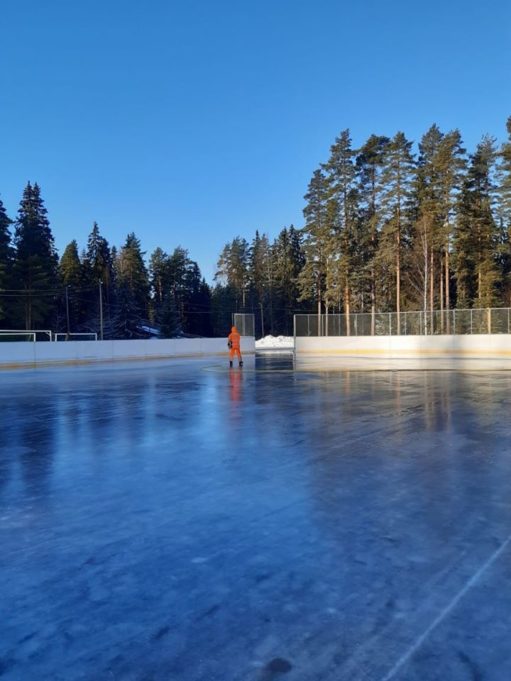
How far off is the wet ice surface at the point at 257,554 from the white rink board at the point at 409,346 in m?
24.5

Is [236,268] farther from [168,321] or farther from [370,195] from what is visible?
[370,195]

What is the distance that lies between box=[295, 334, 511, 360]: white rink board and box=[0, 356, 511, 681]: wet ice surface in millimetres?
24472

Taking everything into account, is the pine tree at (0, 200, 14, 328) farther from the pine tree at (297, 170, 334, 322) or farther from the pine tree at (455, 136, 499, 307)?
the pine tree at (455, 136, 499, 307)

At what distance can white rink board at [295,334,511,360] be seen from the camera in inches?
1189

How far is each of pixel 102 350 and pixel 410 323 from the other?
18.2 metres

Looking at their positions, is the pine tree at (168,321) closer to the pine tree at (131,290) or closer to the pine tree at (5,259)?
the pine tree at (131,290)

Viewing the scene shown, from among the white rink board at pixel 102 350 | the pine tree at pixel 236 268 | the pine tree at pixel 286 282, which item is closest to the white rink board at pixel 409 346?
the white rink board at pixel 102 350

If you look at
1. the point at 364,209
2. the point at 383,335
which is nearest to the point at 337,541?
the point at 383,335

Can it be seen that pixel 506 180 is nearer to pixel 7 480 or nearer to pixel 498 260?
pixel 498 260

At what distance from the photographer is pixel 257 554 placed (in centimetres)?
342

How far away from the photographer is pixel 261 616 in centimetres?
266

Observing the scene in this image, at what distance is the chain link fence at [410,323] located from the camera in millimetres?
30438

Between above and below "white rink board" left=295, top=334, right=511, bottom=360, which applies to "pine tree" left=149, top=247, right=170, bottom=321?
above

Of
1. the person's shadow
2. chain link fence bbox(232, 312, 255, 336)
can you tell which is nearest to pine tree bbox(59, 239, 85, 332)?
chain link fence bbox(232, 312, 255, 336)
